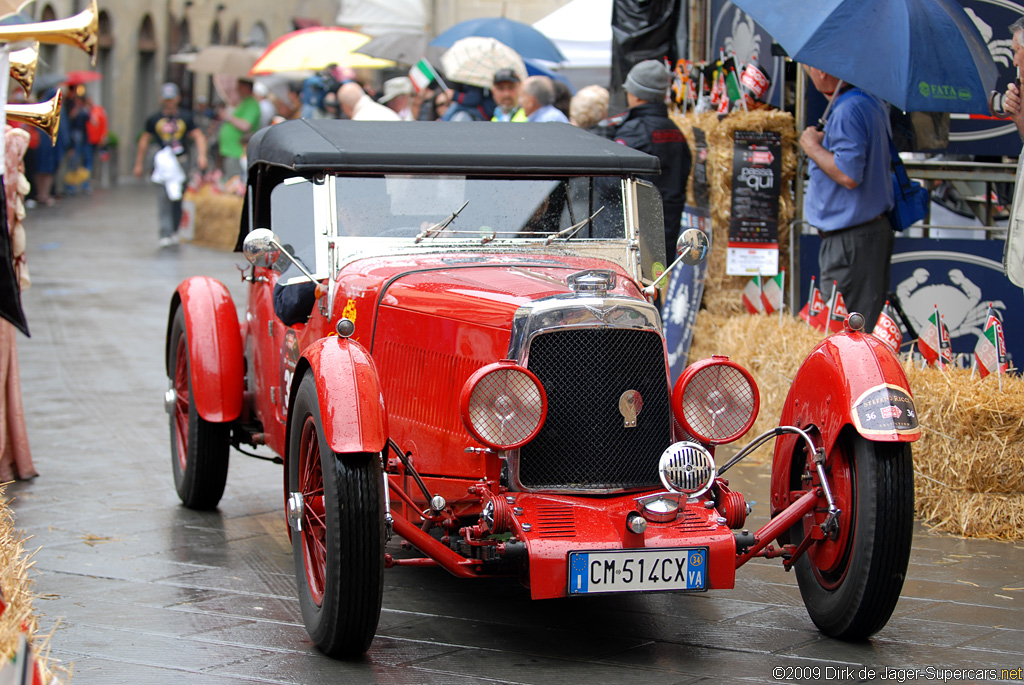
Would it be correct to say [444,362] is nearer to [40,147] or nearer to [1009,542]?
[1009,542]

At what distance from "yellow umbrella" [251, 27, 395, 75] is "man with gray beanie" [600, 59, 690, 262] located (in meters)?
7.19

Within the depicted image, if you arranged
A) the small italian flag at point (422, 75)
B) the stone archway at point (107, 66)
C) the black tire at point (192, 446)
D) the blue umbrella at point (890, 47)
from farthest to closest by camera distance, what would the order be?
1. the stone archway at point (107, 66)
2. the small italian flag at point (422, 75)
3. the blue umbrella at point (890, 47)
4. the black tire at point (192, 446)

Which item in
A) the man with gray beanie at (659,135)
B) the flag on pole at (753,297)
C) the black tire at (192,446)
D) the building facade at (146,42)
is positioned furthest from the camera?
the building facade at (146,42)

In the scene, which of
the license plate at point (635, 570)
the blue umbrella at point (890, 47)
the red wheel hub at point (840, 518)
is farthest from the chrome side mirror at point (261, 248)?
the blue umbrella at point (890, 47)

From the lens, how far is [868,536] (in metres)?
3.78

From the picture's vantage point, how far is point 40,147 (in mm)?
23906

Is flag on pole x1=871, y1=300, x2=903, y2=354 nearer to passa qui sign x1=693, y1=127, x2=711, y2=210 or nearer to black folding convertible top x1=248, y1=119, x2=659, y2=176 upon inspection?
black folding convertible top x1=248, y1=119, x2=659, y2=176

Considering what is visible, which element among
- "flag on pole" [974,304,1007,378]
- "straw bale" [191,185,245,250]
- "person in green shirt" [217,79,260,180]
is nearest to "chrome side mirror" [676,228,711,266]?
"flag on pole" [974,304,1007,378]

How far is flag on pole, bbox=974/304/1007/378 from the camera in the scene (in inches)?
220

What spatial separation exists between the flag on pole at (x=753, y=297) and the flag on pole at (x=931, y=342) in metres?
2.00

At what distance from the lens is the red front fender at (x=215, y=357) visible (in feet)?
18.0

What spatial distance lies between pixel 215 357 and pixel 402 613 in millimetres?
1747

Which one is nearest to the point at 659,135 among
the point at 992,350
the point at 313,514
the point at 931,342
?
the point at 931,342

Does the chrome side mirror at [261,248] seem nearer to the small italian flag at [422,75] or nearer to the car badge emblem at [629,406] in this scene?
the car badge emblem at [629,406]
